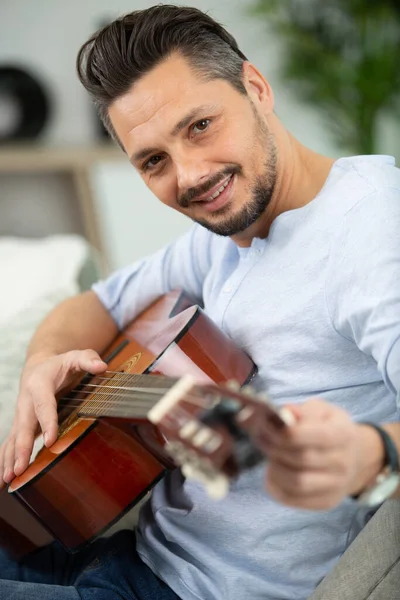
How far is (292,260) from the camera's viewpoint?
1042 millimetres

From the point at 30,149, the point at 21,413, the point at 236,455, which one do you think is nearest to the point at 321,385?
the point at 236,455

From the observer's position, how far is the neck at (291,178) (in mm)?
1106

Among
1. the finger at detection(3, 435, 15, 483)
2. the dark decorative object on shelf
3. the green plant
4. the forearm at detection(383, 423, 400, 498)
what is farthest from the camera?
the dark decorative object on shelf

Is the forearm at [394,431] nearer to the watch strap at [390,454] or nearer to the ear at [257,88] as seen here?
the watch strap at [390,454]

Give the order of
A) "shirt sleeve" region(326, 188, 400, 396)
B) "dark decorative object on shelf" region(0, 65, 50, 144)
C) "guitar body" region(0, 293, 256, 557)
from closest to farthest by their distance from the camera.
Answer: "shirt sleeve" region(326, 188, 400, 396), "guitar body" region(0, 293, 256, 557), "dark decorative object on shelf" region(0, 65, 50, 144)

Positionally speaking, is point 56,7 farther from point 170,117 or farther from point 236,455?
point 236,455

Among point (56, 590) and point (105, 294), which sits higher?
point (105, 294)

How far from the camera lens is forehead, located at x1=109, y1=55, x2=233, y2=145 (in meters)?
1.04

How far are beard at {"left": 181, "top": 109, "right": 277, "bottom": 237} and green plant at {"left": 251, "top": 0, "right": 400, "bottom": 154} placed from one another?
2.64m

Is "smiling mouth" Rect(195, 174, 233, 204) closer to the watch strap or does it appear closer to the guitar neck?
the guitar neck

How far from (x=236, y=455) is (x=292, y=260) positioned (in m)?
0.50

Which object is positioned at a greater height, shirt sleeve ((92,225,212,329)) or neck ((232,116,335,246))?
neck ((232,116,335,246))

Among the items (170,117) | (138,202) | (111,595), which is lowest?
(138,202)

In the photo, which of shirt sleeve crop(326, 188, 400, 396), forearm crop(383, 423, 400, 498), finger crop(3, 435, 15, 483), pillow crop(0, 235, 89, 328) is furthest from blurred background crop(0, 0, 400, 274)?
forearm crop(383, 423, 400, 498)
